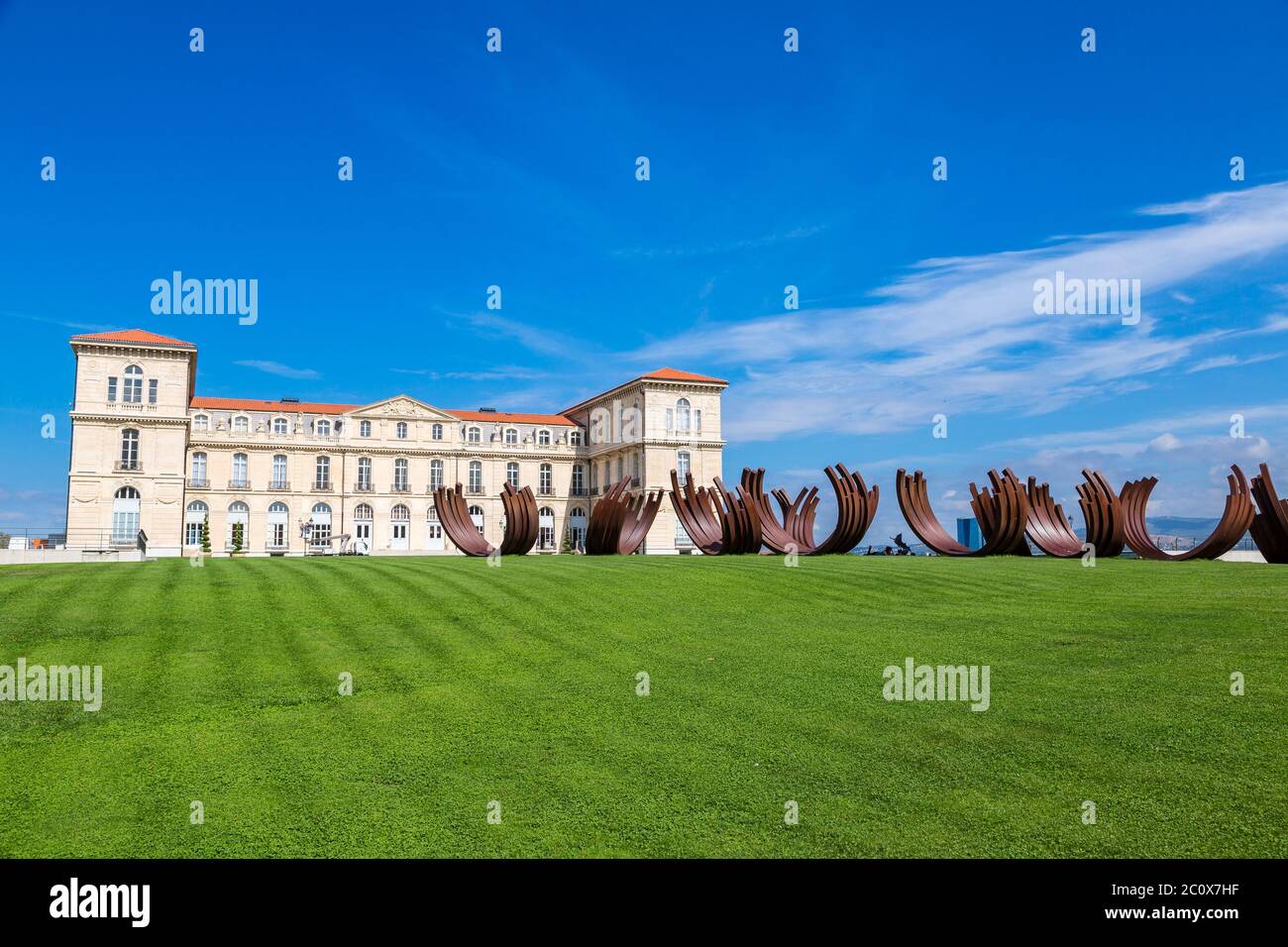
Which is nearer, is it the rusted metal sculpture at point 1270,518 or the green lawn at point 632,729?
the green lawn at point 632,729

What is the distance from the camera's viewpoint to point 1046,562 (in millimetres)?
20094

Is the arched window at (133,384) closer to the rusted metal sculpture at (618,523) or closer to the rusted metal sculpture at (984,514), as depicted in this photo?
the rusted metal sculpture at (618,523)

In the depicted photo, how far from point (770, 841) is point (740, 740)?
5.85 ft

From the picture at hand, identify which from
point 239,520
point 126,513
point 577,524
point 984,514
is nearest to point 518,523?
point 984,514

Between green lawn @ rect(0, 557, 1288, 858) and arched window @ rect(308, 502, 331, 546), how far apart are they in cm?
5364

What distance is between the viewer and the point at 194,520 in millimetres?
62031

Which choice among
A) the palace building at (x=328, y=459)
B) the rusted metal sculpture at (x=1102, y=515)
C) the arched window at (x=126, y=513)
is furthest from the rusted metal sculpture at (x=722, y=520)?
the arched window at (x=126, y=513)

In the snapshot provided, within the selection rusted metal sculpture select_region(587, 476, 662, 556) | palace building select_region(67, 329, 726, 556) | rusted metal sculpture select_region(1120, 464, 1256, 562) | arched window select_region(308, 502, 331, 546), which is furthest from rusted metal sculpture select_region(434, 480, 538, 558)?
arched window select_region(308, 502, 331, 546)

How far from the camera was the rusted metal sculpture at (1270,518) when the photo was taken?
2136 centimetres

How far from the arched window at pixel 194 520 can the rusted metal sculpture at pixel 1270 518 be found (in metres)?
58.9

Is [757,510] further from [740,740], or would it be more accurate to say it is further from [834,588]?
[740,740]

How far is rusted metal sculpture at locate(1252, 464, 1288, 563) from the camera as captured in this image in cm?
2136

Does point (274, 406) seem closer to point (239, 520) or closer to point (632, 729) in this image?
point (239, 520)

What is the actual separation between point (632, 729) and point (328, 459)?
6280 cm
